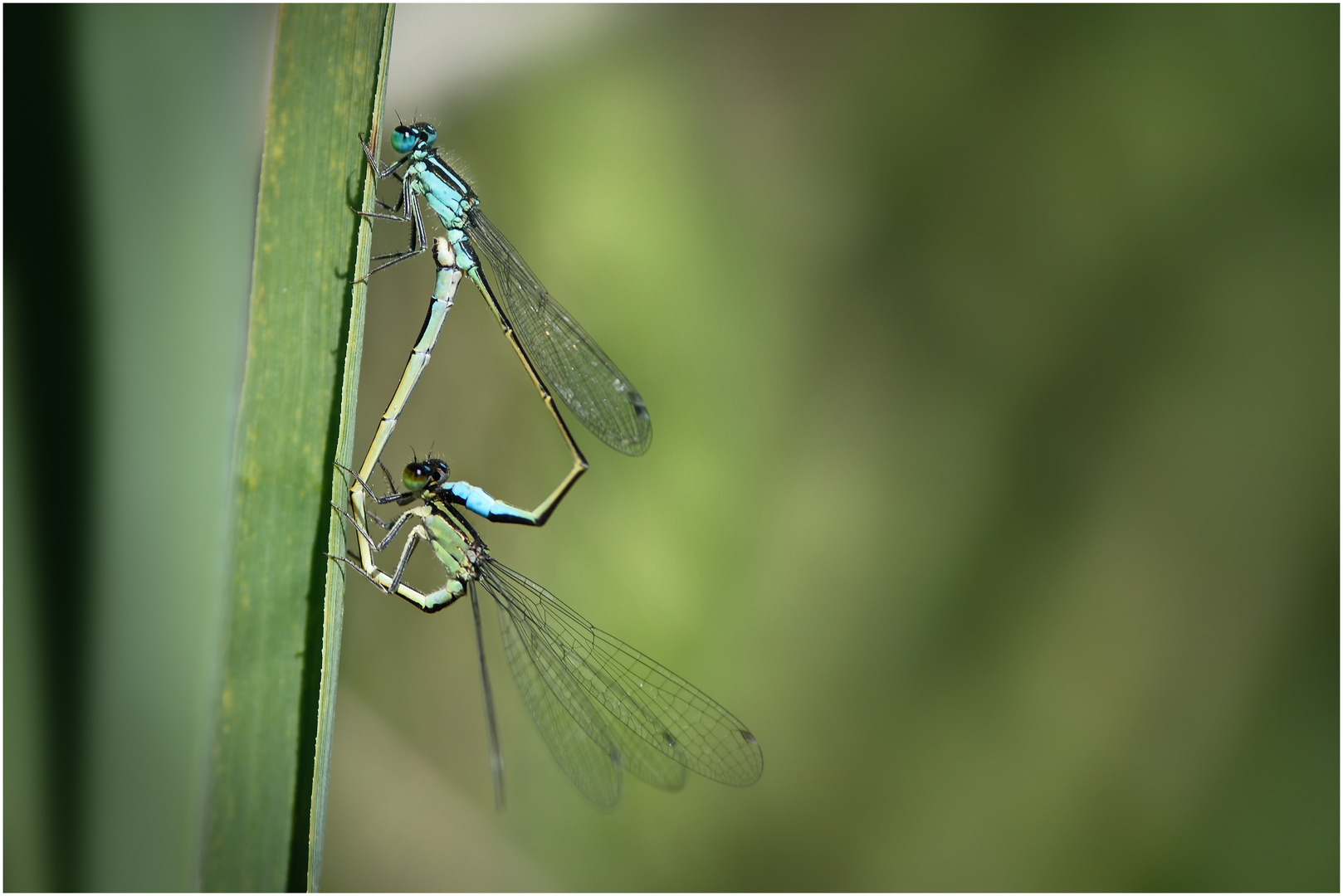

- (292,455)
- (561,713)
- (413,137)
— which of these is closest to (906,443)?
(561,713)

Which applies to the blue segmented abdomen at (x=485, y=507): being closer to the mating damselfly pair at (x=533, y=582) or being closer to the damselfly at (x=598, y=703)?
the mating damselfly pair at (x=533, y=582)

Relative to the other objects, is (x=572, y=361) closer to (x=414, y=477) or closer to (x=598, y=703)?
(x=414, y=477)

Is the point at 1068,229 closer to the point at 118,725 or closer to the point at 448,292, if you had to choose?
the point at 448,292

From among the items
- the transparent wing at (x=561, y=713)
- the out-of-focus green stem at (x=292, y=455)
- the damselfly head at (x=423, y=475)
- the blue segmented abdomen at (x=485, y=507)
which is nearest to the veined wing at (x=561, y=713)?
the transparent wing at (x=561, y=713)

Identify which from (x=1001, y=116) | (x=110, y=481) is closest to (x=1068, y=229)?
(x=1001, y=116)

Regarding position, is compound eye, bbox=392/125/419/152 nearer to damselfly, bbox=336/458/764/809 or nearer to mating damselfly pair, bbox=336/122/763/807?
mating damselfly pair, bbox=336/122/763/807
